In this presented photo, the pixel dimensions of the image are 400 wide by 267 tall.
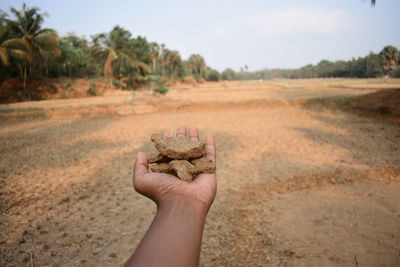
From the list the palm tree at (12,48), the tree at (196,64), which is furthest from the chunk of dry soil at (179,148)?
the tree at (196,64)

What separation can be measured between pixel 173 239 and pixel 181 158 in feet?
3.86

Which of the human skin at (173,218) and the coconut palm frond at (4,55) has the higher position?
the coconut palm frond at (4,55)

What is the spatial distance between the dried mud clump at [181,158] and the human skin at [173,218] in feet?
0.31

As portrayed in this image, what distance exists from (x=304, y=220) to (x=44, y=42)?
21.0 meters

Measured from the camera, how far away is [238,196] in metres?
4.23

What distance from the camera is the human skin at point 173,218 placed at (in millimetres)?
1162

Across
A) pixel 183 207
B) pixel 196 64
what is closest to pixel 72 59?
pixel 183 207

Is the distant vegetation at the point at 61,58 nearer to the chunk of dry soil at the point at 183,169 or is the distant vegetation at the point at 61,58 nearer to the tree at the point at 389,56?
the tree at the point at 389,56

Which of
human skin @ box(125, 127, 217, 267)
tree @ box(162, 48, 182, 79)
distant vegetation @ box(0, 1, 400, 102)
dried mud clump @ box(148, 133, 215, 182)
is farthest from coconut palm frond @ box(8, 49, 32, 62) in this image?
tree @ box(162, 48, 182, 79)

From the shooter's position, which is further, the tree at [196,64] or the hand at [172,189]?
the tree at [196,64]

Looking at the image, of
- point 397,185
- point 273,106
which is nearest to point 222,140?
point 397,185

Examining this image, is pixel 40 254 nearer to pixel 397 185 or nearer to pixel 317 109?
pixel 397 185

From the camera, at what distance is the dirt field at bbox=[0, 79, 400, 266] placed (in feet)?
9.11

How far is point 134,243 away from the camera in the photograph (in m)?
3.01
